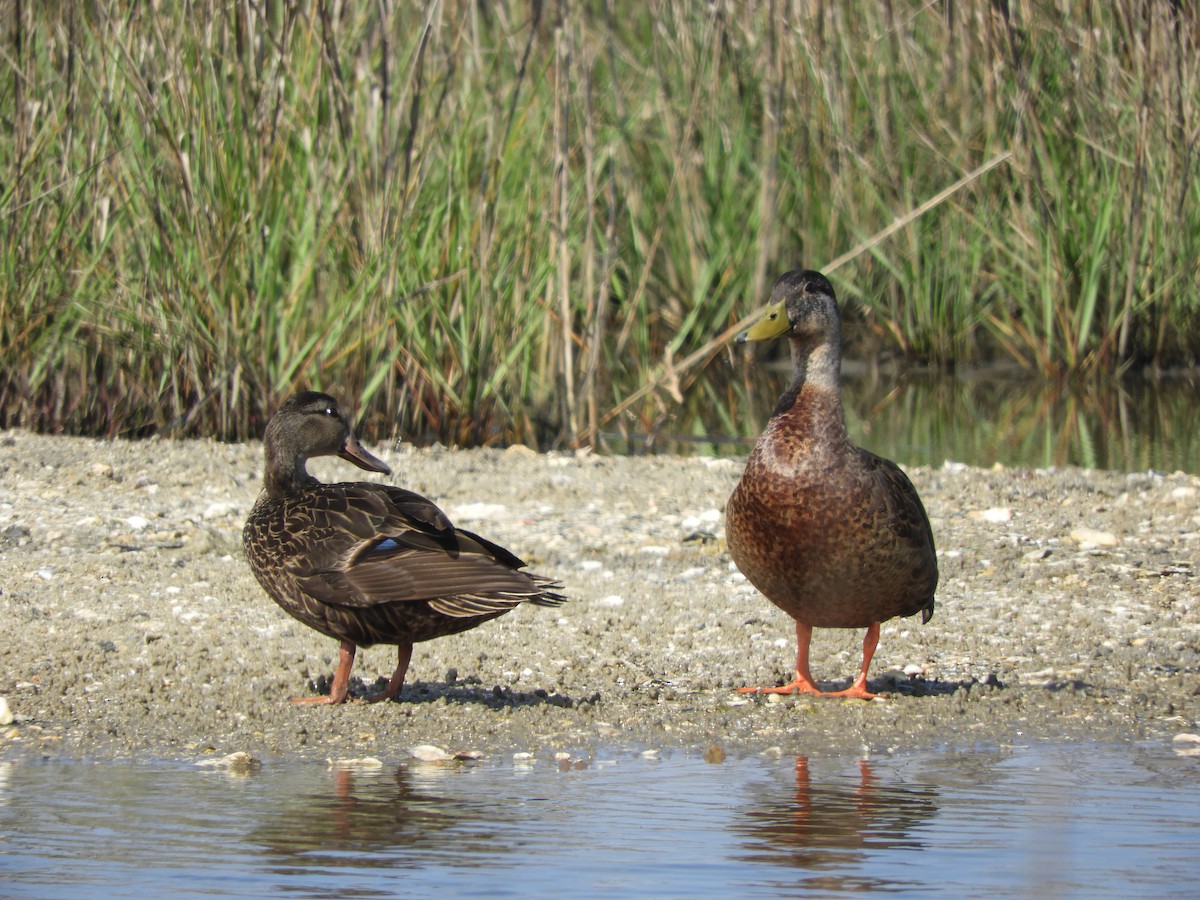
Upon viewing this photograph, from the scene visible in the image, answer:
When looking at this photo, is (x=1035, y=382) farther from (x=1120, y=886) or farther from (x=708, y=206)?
(x=1120, y=886)

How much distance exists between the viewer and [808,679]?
4.85 metres

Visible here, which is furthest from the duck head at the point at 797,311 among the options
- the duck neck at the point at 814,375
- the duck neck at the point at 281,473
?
the duck neck at the point at 281,473

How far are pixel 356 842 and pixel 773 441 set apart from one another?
1.85m

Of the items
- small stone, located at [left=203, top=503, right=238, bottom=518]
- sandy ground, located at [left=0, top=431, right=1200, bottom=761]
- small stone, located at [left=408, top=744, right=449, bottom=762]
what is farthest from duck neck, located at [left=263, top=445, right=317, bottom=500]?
small stone, located at [left=203, top=503, right=238, bottom=518]

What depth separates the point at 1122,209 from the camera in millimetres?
11164

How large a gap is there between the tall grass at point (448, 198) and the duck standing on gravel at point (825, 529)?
2.65 metres

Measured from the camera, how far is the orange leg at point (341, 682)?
4629 millimetres

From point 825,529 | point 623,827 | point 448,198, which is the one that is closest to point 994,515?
point 825,529

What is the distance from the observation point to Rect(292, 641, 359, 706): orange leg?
4629 millimetres

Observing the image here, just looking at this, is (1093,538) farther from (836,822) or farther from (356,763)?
(356,763)

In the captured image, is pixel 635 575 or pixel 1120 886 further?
pixel 635 575

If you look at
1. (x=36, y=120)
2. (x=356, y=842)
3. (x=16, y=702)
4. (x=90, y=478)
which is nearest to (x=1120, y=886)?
(x=356, y=842)

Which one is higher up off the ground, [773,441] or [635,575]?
[773,441]

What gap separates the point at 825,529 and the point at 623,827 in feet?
4.51
